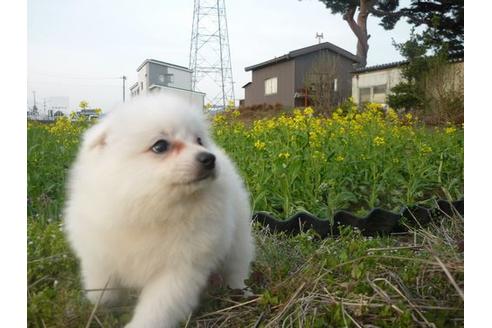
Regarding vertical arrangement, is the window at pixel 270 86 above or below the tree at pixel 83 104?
above

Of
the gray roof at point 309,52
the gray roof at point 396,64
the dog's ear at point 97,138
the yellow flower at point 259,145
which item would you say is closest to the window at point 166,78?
the dog's ear at point 97,138

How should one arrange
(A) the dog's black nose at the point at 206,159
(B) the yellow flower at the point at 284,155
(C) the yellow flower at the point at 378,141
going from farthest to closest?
(C) the yellow flower at the point at 378,141, (B) the yellow flower at the point at 284,155, (A) the dog's black nose at the point at 206,159

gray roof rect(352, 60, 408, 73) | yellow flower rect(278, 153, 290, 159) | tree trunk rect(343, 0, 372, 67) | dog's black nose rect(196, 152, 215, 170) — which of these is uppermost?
tree trunk rect(343, 0, 372, 67)

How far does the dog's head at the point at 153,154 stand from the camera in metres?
1.13

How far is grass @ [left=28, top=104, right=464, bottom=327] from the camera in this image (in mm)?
1173

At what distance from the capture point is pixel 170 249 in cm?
122

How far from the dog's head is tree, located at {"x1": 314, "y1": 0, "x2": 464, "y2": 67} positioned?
621 mm

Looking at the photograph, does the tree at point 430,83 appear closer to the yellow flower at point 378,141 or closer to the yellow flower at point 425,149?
the yellow flower at point 425,149

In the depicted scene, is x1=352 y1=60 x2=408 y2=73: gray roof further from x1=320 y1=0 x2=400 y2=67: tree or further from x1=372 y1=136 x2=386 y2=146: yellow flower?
x1=372 y1=136 x2=386 y2=146: yellow flower

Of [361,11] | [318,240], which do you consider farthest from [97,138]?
[318,240]

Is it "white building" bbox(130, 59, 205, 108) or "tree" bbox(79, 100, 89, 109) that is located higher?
"white building" bbox(130, 59, 205, 108)

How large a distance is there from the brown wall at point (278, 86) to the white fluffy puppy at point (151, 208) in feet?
0.86

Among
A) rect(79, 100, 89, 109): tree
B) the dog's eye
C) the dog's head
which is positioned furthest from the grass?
the dog's eye
